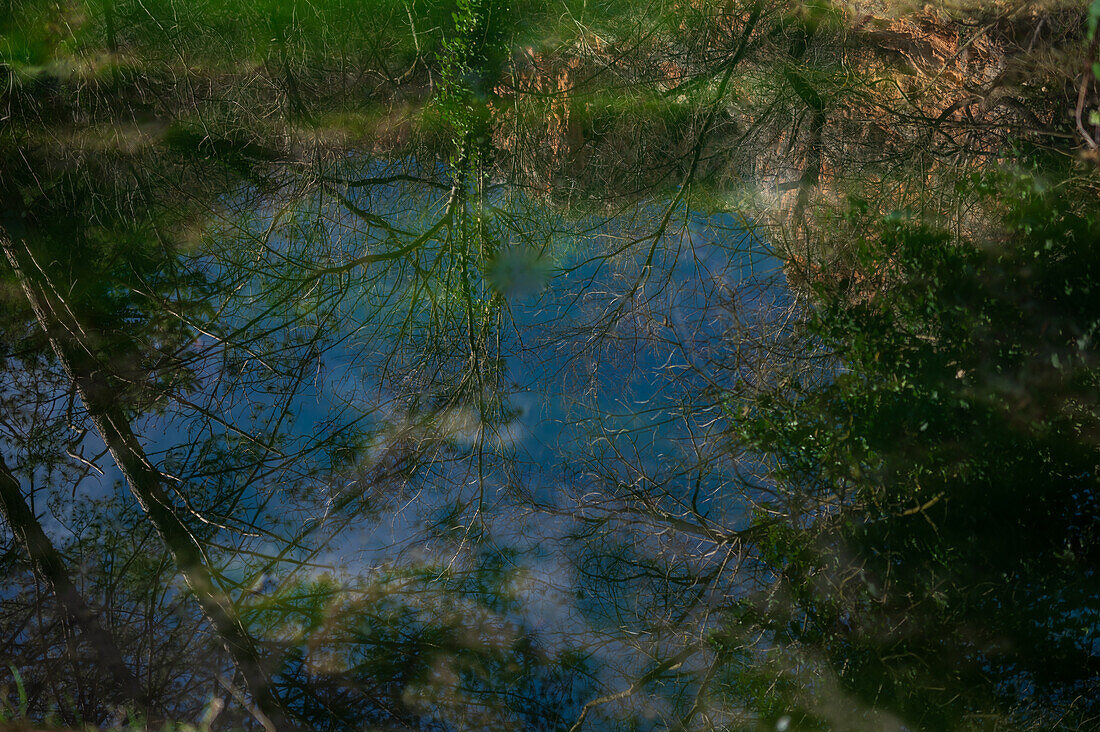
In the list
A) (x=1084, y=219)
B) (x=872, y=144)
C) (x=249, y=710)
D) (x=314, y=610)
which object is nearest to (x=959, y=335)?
(x=1084, y=219)

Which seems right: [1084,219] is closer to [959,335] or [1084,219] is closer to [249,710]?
[959,335]

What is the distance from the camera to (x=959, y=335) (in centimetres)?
266

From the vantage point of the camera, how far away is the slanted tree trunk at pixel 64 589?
3.17m

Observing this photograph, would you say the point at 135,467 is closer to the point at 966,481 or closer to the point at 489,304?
the point at 489,304

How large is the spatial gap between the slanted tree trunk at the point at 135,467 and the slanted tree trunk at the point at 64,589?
42 cm

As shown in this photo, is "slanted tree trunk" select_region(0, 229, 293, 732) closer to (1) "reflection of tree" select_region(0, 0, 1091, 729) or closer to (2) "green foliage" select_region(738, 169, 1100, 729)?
(1) "reflection of tree" select_region(0, 0, 1091, 729)

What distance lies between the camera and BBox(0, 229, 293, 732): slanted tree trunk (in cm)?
321

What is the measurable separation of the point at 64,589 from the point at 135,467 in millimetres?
671

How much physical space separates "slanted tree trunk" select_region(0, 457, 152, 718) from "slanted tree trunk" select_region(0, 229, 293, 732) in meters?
0.42

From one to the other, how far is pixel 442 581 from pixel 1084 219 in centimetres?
324

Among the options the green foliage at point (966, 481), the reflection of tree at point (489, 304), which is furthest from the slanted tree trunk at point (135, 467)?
the green foliage at point (966, 481)

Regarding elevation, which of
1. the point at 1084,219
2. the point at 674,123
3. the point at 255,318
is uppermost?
the point at 674,123

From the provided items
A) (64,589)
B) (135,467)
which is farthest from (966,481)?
(64,589)

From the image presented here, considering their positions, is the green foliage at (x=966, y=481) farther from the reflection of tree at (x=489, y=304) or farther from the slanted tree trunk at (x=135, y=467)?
the slanted tree trunk at (x=135, y=467)
